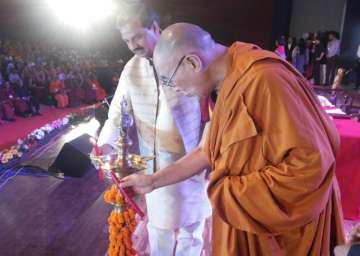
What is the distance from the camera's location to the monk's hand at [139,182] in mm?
1394

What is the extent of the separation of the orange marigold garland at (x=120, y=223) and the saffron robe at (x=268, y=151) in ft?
1.95

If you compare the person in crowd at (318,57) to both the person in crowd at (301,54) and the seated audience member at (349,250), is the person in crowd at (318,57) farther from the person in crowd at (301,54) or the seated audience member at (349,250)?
the seated audience member at (349,250)

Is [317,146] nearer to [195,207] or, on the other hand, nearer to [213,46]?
[213,46]

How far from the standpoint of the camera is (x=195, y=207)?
194cm

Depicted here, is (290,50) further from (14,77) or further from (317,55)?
(14,77)

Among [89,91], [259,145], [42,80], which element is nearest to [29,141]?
[42,80]

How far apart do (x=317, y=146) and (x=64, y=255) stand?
1.94m

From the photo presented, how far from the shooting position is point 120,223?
1646 mm

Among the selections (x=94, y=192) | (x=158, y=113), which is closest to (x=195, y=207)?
(x=158, y=113)

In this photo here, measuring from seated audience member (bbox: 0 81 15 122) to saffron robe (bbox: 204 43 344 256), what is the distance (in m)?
5.60

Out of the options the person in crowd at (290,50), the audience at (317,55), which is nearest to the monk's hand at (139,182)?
the audience at (317,55)

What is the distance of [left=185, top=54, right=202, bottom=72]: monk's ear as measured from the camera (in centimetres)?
109

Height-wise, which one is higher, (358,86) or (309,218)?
(309,218)

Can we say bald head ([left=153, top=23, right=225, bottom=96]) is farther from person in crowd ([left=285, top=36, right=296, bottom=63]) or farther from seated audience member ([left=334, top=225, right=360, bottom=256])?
person in crowd ([left=285, top=36, right=296, bottom=63])
